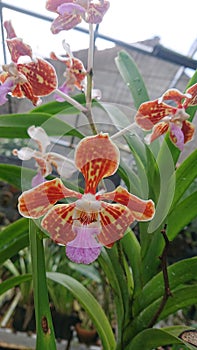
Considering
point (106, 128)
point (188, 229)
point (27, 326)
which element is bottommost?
point (27, 326)

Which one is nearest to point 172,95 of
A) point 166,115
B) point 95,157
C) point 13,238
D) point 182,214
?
point 166,115

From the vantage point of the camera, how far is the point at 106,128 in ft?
1.59

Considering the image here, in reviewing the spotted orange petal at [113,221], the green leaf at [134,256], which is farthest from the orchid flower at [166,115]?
the green leaf at [134,256]

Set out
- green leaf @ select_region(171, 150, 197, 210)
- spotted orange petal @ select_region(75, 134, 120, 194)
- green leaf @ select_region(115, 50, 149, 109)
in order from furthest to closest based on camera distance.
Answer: green leaf @ select_region(115, 50, 149, 109)
green leaf @ select_region(171, 150, 197, 210)
spotted orange petal @ select_region(75, 134, 120, 194)

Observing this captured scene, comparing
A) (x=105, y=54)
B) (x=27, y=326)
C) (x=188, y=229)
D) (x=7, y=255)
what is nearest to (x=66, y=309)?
(x=27, y=326)

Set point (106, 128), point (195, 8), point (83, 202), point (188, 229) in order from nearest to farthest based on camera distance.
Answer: point (83, 202), point (106, 128), point (195, 8), point (188, 229)

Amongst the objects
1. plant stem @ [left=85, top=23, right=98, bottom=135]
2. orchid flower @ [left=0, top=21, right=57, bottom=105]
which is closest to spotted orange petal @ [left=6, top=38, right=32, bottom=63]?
orchid flower @ [left=0, top=21, right=57, bottom=105]

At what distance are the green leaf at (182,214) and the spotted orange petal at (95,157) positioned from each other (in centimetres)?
23

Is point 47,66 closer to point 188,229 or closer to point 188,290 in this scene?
point 188,290

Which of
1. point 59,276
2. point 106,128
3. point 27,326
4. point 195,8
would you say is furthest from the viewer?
point 27,326

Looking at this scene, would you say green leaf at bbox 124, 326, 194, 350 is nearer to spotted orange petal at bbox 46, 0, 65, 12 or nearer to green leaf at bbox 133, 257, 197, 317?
green leaf at bbox 133, 257, 197, 317

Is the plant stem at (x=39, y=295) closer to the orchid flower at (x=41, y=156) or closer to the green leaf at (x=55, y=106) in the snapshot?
the orchid flower at (x=41, y=156)

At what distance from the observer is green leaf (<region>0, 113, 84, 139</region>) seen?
1.79 feet

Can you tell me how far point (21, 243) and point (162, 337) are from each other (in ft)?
0.85
